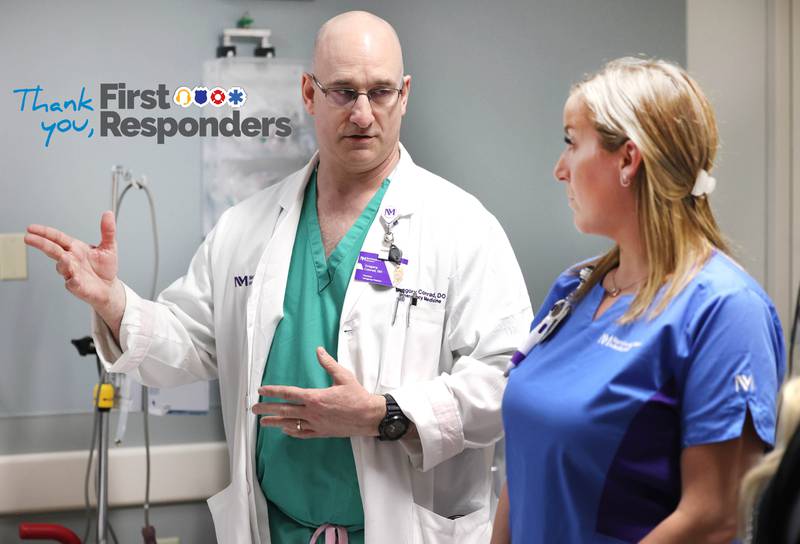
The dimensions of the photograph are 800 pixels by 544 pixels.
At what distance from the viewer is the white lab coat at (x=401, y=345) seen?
178 cm

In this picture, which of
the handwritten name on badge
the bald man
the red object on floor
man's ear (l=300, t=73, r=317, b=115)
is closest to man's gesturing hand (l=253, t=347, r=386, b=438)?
the bald man

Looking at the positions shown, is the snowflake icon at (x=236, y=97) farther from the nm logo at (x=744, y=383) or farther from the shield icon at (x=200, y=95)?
the nm logo at (x=744, y=383)

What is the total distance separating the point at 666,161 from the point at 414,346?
771 mm

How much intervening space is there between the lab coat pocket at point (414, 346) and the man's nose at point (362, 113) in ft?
1.34

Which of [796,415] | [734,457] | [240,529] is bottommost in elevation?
[240,529]

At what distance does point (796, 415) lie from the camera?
0.78 meters

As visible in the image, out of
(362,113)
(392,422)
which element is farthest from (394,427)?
(362,113)

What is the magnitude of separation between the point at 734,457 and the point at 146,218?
184cm

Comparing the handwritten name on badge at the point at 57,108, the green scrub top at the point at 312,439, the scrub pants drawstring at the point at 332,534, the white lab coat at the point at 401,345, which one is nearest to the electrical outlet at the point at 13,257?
the handwritten name on badge at the point at 57,108

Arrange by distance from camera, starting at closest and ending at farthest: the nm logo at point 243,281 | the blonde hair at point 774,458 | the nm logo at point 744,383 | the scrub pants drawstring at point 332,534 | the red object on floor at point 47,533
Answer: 1. the blonde hair at point 774,458
2. the nm logo at point 744,383
3. the scrub pants drawstring at point 332,534
4. the nm logo at point 243,281
5. the red object on floor at point 47,533

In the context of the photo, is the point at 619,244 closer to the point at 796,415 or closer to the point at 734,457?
the point at 734,457

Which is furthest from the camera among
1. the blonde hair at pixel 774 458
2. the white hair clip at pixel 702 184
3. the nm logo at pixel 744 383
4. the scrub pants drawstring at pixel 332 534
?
the scrub pants drawstring at pixel 332 534

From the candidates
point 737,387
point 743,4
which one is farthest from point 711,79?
point 737,387

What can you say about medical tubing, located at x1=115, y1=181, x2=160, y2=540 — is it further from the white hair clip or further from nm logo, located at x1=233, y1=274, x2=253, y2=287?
the white hair clip
